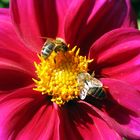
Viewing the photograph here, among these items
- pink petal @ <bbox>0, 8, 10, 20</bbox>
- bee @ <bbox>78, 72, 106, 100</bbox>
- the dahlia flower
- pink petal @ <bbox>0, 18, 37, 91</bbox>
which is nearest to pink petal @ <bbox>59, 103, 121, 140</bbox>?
the dahlia flower

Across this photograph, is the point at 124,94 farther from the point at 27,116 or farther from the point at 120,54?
the point at 27,116

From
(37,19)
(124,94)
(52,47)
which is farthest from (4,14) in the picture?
(124,94)

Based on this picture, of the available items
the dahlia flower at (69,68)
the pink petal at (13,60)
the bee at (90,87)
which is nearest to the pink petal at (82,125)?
the dahlia flower at (69,68)

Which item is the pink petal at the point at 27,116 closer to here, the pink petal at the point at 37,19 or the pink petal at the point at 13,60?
the pink petal at the point at 13,60

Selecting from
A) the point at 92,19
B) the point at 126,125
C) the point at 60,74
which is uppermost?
the point at 92,19

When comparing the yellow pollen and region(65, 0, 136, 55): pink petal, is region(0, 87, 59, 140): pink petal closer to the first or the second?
the yellow pollen

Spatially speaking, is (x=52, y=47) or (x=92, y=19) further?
(x=92, y=19)
